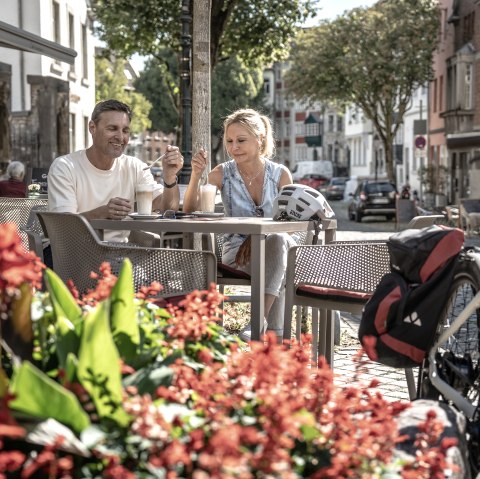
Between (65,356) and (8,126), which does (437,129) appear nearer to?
(8,126)

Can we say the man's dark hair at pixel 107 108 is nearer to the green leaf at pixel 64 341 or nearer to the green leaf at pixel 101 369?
the green leaf at pixel 64 341

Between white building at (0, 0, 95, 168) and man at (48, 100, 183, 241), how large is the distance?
16.1 feet

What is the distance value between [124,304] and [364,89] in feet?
149

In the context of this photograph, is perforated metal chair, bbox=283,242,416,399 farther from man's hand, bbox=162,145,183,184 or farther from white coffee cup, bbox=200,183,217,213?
white coffee cup, bbox=200,183,217,213

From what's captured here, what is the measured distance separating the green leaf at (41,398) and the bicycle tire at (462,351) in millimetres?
1556

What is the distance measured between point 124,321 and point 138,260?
7.43 feet

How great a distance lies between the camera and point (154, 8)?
78.0 feet

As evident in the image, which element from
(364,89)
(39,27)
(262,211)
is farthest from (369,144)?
(262,211)

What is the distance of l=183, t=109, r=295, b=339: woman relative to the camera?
630 centimetres

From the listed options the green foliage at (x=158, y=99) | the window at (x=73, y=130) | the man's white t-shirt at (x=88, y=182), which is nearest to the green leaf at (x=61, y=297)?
the man's white t-shirt at (x=88, y=182)

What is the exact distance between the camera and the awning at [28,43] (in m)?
10.8

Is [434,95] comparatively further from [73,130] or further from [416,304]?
[416,304]

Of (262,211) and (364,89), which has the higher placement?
(364,89)

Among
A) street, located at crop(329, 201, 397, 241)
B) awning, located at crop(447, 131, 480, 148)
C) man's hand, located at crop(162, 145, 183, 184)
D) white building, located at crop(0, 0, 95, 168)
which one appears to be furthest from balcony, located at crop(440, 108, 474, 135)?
man's hand, located at crop(162, 145, 183, 184)
